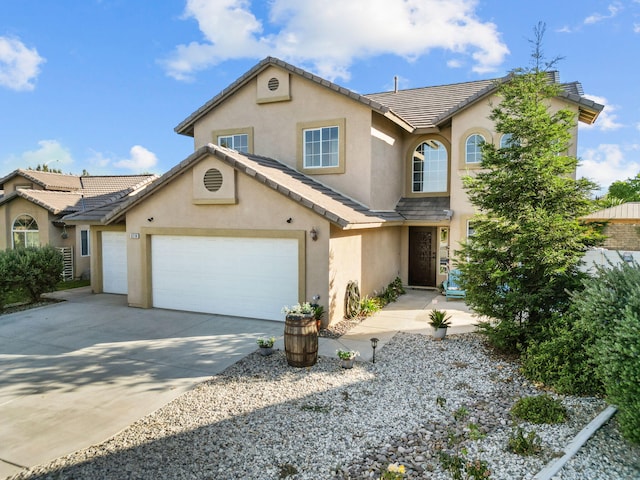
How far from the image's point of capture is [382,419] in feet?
19.5

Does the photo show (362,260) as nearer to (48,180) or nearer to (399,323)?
(399,323)

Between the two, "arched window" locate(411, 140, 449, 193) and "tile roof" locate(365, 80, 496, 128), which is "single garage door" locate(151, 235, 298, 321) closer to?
"arched window" locate(411, 140, 449, 193)

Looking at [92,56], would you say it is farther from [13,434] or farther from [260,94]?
[13,434]

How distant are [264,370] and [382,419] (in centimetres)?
287

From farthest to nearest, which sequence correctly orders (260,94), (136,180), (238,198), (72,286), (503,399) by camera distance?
1. (136,180)
2. (72,286)
3. (260,94)
4. (238,198)
5. (503,399)

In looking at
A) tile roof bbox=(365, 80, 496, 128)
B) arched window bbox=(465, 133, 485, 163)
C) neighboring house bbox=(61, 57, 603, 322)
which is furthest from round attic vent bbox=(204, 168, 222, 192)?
arched window bbox=(465, 133, 485, 163)

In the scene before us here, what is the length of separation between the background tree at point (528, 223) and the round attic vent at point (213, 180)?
6.80 metres

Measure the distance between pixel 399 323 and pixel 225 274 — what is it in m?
5.41

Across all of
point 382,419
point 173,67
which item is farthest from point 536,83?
point 173,67

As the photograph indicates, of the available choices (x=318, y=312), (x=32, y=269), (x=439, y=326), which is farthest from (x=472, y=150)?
(x=32, y=269)

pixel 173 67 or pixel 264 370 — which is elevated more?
pixel 173 67

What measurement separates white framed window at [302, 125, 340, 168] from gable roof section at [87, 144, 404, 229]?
0.70m

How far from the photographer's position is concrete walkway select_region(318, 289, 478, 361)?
30.8 ft

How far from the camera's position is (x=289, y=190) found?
10570 millimetres
